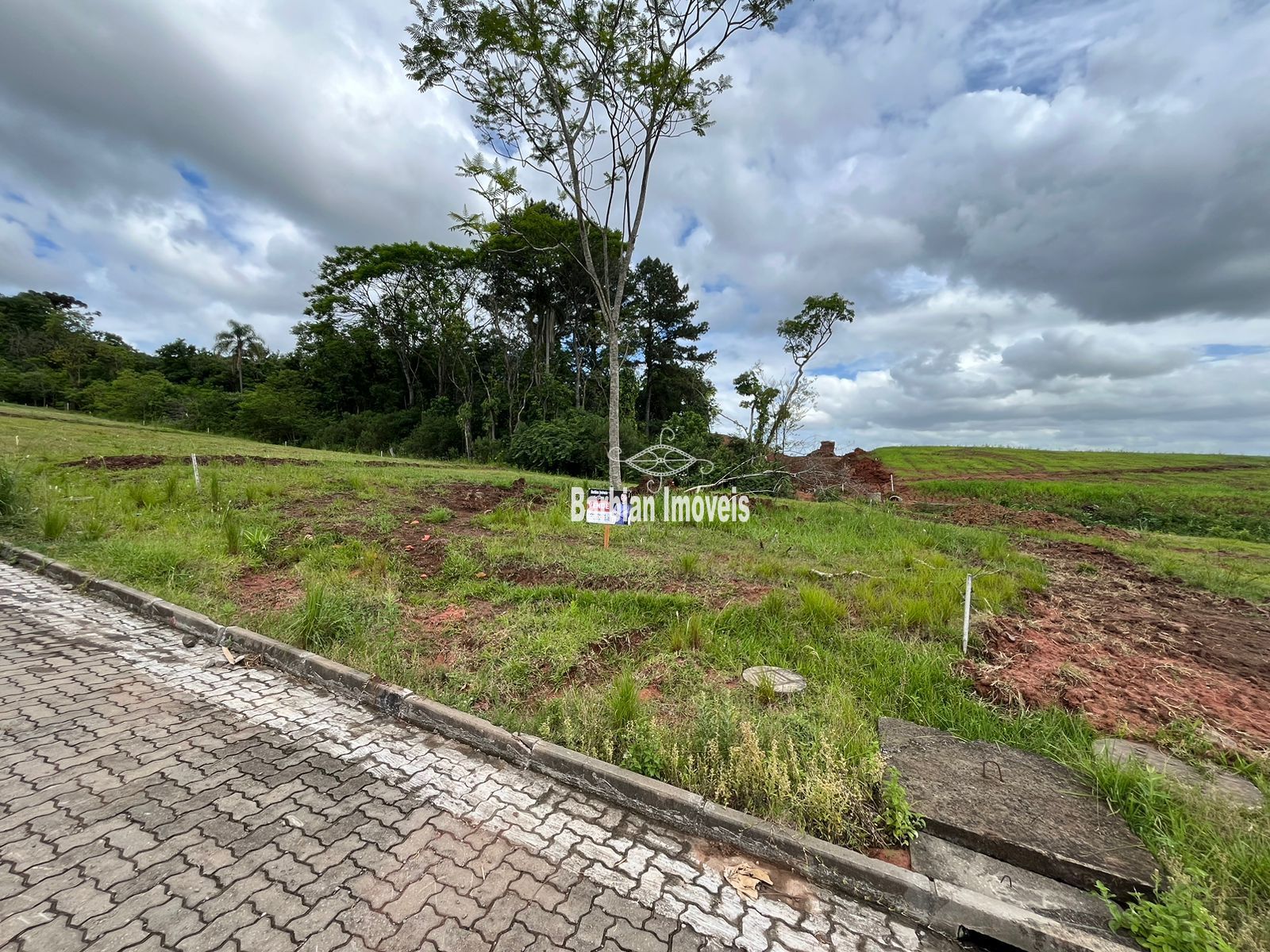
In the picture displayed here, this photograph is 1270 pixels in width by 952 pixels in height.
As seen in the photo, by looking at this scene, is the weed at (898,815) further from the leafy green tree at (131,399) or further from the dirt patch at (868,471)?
the leafy green tree at (131,399)

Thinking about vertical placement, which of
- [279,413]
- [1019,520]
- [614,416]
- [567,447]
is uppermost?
[279,413]

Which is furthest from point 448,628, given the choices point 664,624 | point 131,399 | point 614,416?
point 131,399

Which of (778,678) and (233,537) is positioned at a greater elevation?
(233,537)

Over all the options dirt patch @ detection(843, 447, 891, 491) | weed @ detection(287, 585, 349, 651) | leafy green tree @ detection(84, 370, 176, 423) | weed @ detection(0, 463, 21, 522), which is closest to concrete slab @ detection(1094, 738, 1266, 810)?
weed @ detection(287, 585, 349, 651)

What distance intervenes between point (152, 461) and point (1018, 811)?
15091mm

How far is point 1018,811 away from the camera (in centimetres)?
213

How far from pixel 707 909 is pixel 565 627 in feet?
7.75

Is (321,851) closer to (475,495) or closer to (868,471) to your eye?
(475,495)

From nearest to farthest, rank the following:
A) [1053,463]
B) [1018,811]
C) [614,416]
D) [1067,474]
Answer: [1018,811], [614,416], [1067,474], [1053,463]

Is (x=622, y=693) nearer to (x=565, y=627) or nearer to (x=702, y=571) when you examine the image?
(x=565, y=627)

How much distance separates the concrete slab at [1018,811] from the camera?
1.86 metres

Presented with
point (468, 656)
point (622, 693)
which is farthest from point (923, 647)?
point (468, 656)

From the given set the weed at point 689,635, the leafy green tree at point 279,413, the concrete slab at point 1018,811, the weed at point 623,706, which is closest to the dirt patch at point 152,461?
the weed at point 689,635

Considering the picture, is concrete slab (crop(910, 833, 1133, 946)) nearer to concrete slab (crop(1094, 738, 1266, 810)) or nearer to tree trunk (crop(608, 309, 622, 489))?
concrete slab (crop(1094, 738, 1266, 810))
